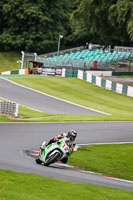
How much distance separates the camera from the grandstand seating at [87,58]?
2053 inches

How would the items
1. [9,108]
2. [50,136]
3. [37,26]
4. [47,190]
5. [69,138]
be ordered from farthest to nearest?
[37,26] → [9,108] → [50,136] → [69,138] → [47,190]

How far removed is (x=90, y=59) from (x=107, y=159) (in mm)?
40758

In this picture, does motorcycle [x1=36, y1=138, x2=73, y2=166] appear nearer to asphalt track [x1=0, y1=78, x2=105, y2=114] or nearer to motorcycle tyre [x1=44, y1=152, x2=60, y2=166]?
motorcycle tyre [x1=44, y1=152, x2=60, y2=166]

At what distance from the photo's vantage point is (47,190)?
1021 centimetres

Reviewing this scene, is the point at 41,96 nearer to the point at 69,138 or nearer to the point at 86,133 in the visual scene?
the point at 86,133

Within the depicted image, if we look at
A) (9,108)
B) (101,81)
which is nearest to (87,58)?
(101,81)

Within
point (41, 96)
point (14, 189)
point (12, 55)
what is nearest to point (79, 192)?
point (14, 189)

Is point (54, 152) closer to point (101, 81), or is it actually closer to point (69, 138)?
point (69, 138)

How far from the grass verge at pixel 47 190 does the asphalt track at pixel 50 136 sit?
1222 millimetres

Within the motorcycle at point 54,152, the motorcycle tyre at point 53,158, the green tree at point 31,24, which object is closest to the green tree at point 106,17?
the green tree at point 31,24

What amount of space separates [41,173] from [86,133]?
30.5ft

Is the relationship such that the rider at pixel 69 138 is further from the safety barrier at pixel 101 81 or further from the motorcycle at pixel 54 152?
the safety barrier at pixel 101 81

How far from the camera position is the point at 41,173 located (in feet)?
41.9

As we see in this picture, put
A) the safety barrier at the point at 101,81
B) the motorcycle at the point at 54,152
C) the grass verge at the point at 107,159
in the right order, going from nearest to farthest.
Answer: the motorcycle at the point at 54,152 < the grass verge at the point at 107,159 < the safety barrier at the point at 101,81
